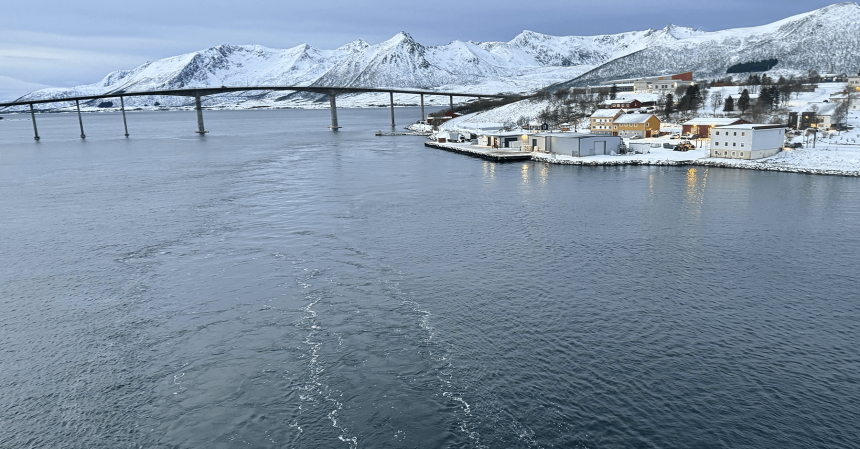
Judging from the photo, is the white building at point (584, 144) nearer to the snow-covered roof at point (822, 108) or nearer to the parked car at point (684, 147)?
the parked car at point (684, 147)

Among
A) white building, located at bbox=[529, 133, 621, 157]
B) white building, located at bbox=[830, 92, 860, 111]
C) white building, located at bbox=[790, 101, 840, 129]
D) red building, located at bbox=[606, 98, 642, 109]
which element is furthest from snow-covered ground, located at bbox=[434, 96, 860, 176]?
red building, located at bbox=[606, 98, 642, 109]

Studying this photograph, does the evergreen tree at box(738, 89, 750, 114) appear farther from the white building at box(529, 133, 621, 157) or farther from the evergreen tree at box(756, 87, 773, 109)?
the white building at box(529, 133, 621, 157)

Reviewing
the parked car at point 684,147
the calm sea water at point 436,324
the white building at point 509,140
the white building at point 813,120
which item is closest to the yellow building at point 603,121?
the white building at point 509,140

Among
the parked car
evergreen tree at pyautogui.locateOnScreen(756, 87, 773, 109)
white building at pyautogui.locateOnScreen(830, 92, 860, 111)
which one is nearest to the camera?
the parked car

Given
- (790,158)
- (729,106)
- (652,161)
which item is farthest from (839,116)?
(652,161)

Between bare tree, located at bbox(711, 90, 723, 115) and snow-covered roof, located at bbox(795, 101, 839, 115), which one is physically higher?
bare tree, located at bbox(711, 90, 723, 115)

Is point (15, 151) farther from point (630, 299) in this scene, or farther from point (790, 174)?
point (790, 174)
